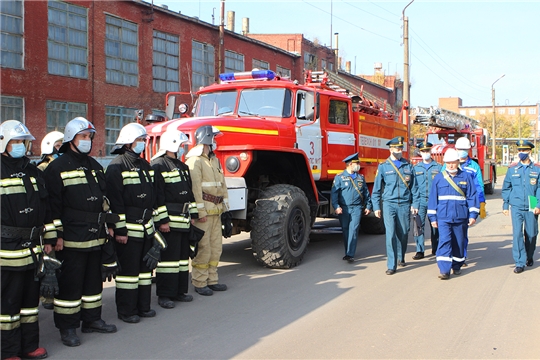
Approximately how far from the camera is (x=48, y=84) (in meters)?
19.8

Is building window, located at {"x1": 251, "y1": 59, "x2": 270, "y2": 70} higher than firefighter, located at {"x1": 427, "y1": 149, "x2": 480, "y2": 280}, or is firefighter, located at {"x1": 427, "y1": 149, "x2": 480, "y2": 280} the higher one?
building window, located at {"x1": 251, "y1": 59, "x2": 270, "y2": 70}

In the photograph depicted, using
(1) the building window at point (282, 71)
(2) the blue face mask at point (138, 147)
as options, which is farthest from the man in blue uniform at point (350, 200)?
(1) the building window at point (282, 71)

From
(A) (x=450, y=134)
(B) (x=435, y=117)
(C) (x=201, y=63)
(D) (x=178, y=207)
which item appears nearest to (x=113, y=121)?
(C) (x=201, y=63)

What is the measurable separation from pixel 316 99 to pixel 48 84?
1336 centimetres

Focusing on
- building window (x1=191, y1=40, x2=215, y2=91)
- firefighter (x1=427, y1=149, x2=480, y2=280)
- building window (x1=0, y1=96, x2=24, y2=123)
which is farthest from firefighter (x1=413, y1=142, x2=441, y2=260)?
building window (x1=191, y1=40, x2=215, y2=91)

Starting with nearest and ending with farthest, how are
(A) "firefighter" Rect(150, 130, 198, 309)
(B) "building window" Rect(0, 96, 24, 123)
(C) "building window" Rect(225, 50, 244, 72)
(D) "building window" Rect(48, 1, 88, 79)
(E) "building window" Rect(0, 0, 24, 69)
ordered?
(A) "firefighter" Rect(150, 130, 198, 309)
(E) "building window" Rect(0, 0, 24, 69)
(B) "building window" Rect(0, 96, 24, 123)
(D) "building window" Rect(48, 1, 88, 79)
(C) "building window" Rect(225, 50, 244, 72)

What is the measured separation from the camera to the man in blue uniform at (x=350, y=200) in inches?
358

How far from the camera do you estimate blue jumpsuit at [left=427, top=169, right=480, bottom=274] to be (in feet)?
26.5

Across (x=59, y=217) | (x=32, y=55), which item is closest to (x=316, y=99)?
(x=59, y=217)

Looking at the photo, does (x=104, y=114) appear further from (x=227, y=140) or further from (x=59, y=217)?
(x=59, y=217)

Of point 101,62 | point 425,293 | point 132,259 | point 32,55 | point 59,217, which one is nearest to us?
point 59,217

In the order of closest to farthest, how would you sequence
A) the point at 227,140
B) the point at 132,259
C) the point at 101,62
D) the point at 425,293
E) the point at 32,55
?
the point at 132,259, the point at 425,293, the point at 227,140, the point at 32,55, the point at 101,62

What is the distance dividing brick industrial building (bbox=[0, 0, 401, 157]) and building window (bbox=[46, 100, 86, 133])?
35 mm

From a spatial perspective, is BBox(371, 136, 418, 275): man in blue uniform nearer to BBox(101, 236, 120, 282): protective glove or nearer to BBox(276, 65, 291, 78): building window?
BBox(101, 236, 120, 282): protective glove
